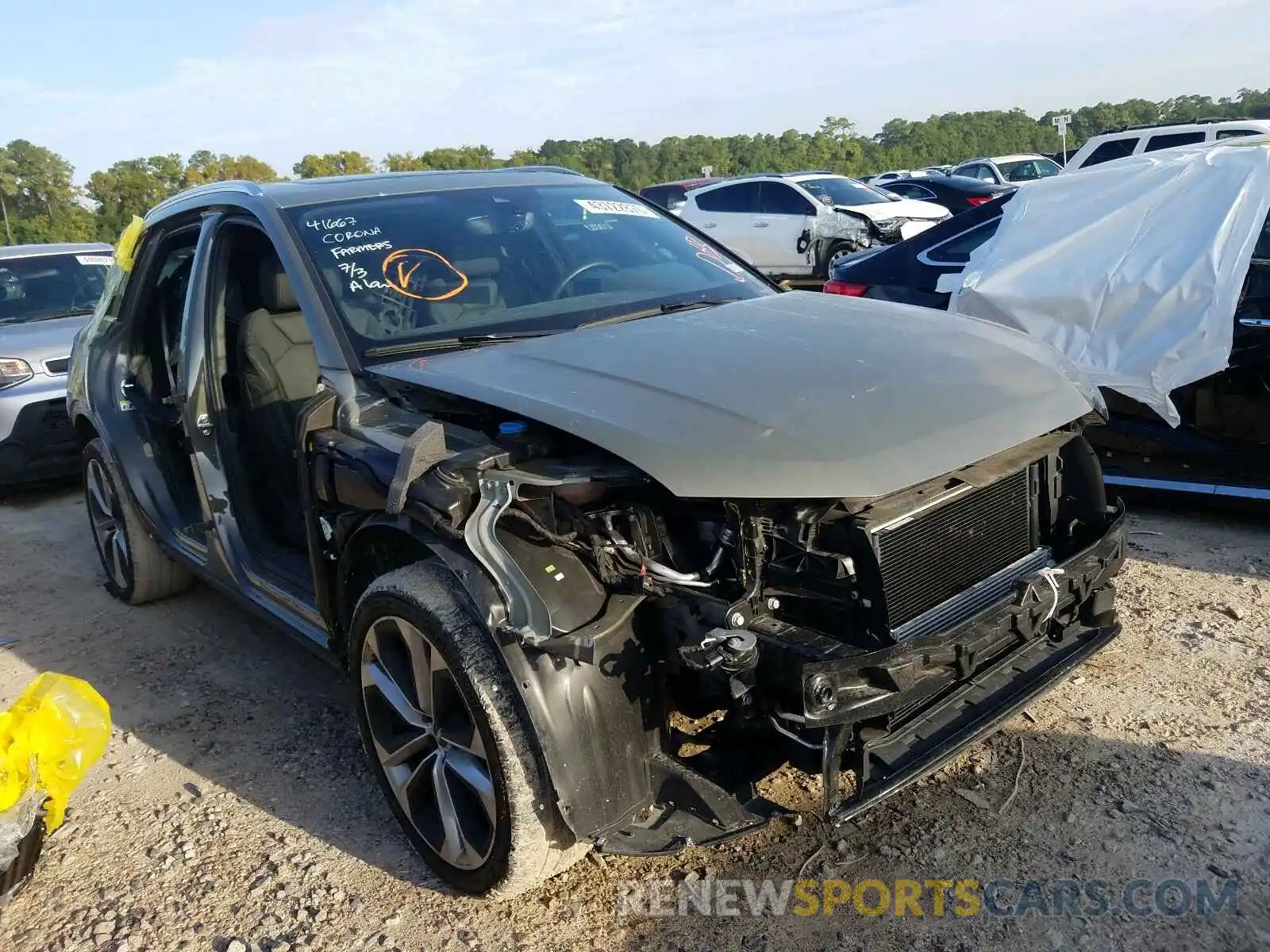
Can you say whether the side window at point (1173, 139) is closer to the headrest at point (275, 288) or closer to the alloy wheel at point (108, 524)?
the headrest at point (275, 288)

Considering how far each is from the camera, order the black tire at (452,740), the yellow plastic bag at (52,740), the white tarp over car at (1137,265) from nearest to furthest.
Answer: the black tire at (452,740)
the yellow plastic bag at (52,740)
the white tarp over car at (1137,265)

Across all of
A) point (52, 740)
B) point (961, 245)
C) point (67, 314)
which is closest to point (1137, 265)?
point (961, 245)

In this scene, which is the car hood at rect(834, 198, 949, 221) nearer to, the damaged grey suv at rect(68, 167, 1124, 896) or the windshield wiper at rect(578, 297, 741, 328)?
the windshield wiper at rect(578, 297, 741, 328)

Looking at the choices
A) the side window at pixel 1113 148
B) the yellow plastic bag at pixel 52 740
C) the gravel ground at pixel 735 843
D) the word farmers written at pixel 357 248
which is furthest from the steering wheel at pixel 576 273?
the side window at pixel 1113 148

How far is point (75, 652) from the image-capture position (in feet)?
14.4

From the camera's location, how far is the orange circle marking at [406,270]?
3170 millimetres

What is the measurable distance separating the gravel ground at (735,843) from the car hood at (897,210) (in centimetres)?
1056

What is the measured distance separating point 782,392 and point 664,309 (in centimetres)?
100

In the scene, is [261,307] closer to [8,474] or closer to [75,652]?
[75,652]

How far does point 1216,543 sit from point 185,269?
4.69 meters

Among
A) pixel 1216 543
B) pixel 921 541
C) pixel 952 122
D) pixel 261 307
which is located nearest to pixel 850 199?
pixel 1216 543

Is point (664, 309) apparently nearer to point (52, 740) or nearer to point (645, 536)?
point (645, 536)

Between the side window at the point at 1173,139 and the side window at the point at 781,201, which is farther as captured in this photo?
the side window at the point at 781,201

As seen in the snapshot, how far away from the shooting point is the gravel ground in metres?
2.42
